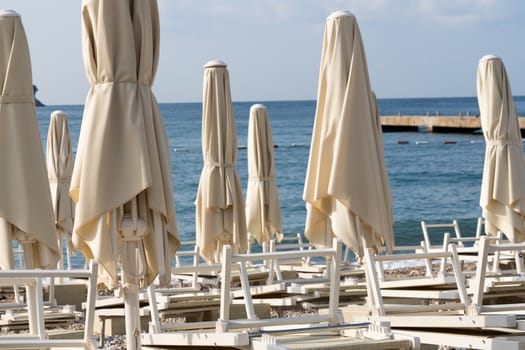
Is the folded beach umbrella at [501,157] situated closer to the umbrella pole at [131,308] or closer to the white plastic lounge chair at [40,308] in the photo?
the umbrella pole at [131,308]

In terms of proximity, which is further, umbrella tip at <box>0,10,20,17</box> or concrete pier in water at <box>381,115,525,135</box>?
concrete pier in water at <box>381,115,525,135</box>

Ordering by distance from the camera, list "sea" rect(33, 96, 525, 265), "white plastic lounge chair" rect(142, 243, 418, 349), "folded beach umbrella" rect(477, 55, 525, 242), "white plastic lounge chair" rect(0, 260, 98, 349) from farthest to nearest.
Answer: "sea" rect(33, 96, 525, 265)
"folded beach umbrella" rect(477, 55, 525, 242)
"white plastic lounge chair" rect(142, 243, 418, 349)
"white plastic lounge chair" rect(0, 260, 98, 349)

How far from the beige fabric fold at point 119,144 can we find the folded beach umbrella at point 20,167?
155 cm

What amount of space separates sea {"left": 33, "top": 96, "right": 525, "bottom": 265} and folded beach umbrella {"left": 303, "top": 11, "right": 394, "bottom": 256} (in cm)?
2050

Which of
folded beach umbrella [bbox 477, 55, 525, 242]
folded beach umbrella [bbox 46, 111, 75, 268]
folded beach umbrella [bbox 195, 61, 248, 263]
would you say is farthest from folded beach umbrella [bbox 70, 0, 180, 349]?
folded beach umbrella [bbox 46, 111, 75, 268]

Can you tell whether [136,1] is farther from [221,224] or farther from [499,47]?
[499,47]

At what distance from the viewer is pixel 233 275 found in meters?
11.7

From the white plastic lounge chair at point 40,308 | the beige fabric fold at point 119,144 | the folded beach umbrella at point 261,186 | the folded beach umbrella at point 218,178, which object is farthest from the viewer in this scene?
the folded beach umbrella at point 261,186

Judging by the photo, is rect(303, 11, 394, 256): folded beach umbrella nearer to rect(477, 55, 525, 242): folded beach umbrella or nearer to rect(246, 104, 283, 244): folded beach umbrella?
rect(477, 55, 525, 242): folded beach umbrella

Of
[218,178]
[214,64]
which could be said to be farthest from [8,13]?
[218,178]

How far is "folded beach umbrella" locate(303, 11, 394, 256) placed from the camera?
773cm

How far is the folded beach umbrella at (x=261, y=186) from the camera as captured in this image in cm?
1346

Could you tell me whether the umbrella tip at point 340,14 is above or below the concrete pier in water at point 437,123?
below

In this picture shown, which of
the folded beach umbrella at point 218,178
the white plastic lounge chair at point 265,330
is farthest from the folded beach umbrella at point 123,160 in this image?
the folded beach umbrella at point 218,178
